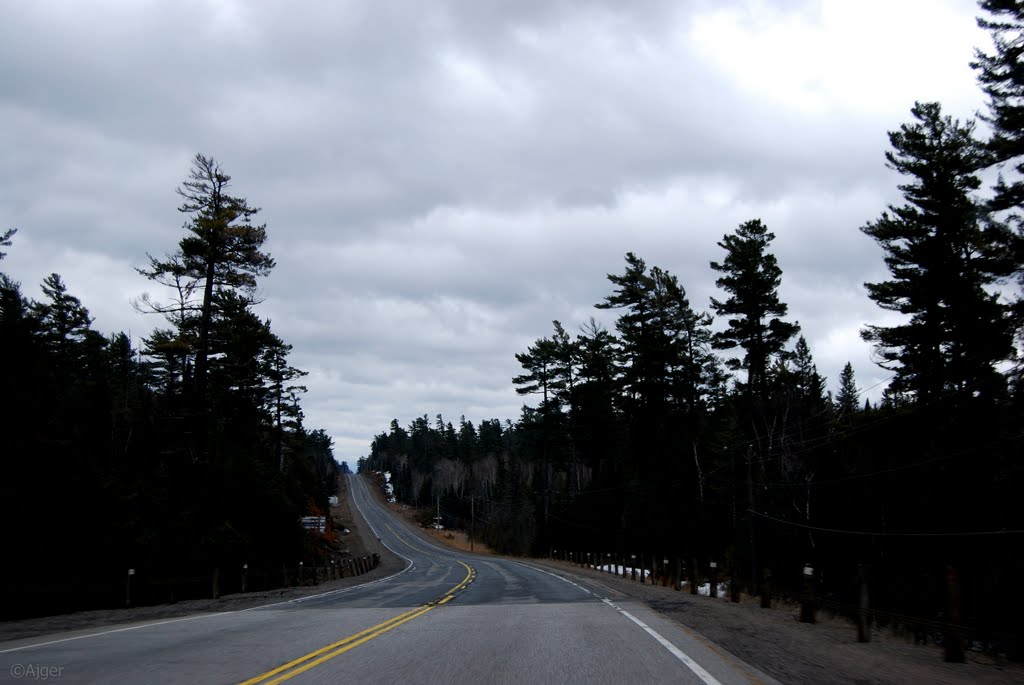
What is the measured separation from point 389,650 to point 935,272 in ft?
96.3

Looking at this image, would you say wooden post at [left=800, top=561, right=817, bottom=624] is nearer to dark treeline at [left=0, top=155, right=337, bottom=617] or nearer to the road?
the road

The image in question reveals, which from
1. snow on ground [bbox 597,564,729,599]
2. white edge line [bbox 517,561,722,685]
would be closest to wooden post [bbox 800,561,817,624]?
white edge line [bbox 517,561,722,685]

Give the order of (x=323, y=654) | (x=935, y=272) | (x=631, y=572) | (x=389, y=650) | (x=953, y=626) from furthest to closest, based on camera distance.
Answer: (x=631, y=572)
(x=935, y=272)
(x=953, y=626)
(x=389, y=650)
(x=323, y=654)

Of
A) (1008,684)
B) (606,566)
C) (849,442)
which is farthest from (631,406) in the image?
(1008,684)

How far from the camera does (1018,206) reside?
20.9 meters

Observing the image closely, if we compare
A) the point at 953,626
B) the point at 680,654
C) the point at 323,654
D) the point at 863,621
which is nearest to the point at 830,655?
the point at 953,626

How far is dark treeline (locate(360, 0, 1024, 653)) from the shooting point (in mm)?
24859

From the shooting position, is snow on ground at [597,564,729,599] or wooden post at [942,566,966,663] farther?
snow on ground at [597,564,729,599]

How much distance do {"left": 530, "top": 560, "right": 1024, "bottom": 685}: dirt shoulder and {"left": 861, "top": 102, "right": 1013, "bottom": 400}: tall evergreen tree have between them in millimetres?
16930

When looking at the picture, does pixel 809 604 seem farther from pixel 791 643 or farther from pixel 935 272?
pixel 935 272

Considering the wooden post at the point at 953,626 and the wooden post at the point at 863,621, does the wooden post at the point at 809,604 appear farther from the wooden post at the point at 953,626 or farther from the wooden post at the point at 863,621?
the wooden post at the point at 953,626

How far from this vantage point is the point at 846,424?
142 ft

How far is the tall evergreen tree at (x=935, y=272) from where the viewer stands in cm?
2900

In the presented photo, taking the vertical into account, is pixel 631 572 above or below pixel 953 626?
below
